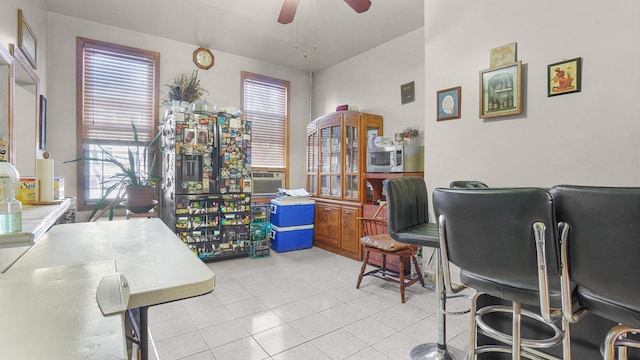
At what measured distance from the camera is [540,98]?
7.59 feet

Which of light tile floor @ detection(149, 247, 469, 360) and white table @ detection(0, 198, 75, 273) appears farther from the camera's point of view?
light tile floor @ detection(149, 247, 469, 360)

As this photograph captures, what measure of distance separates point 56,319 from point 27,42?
306 centimetres

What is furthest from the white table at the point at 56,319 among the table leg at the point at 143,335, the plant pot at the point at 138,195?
the plant pot at the point at 138,195

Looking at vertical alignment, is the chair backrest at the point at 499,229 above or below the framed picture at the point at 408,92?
below

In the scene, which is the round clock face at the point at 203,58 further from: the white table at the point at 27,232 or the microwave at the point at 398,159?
the white table at the point at 27,232

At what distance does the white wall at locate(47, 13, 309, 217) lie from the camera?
361 cm

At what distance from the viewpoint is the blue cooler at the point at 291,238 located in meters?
4.35

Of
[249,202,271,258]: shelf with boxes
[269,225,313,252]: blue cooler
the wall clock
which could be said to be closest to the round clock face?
the wall clock

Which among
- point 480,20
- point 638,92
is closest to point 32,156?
point 480,20

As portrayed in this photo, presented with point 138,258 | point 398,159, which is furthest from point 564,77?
point 138,258

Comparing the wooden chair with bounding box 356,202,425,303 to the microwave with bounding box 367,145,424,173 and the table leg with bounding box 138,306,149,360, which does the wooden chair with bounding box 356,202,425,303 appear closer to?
the microwave with bounding box 367,145,424,173

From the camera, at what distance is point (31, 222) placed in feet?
3.25

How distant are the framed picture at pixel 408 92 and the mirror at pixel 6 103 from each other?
12.3ft

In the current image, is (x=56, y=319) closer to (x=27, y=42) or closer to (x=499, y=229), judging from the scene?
(x=499, y=229)
